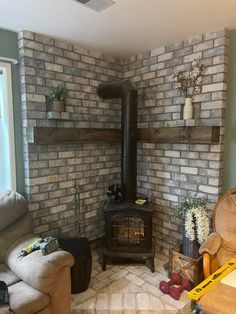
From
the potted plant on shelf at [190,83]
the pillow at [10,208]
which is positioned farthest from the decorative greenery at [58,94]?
the potted plant on shelf at [190,83]

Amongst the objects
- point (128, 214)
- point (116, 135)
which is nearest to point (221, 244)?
point (128, 214)

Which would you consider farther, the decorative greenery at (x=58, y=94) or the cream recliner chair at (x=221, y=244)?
the decorative greenery at (x=58, y=94)

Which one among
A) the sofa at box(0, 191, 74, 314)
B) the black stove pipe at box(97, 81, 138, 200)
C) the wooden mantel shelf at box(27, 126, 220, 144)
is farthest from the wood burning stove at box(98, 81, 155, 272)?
the sofa at box(0, 191, 74, 314)

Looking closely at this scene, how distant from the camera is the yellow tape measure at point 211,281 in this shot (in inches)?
66.1

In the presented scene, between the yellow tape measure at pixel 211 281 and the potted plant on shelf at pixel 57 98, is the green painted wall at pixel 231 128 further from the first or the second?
the potted plant on shelf at pixel 57 98

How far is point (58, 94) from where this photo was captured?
2.64m

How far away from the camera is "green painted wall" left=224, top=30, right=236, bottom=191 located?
2428 millimetres

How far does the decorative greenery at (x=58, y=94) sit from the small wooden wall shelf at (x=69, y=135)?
33 centimetres

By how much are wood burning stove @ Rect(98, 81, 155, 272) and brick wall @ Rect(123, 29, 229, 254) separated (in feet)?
1.21

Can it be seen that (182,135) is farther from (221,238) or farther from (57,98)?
(57,98)

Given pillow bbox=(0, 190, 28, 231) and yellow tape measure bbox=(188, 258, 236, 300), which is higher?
pillow bbox=(0, 190, 28, 231)

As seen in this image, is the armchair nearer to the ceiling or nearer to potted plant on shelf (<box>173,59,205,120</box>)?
potted plant on shelf (<box>173,59,205,120</box>)

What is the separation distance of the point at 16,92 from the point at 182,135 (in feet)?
5.89

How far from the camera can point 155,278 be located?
8.29 ft
